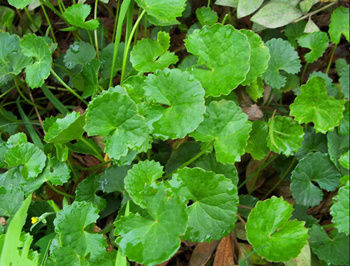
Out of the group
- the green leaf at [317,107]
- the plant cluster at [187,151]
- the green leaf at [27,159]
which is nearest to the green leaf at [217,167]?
the plant cluster at [187,151]

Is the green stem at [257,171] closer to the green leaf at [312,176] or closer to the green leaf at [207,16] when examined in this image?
the green leaf at [312,176]

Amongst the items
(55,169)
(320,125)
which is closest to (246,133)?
(320,125)

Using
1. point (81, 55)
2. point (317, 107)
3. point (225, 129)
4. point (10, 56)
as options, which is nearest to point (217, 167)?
point (225, 129)

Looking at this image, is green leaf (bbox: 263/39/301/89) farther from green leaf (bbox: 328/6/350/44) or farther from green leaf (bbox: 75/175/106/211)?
green leaf (bbox: 75/175/106/211)

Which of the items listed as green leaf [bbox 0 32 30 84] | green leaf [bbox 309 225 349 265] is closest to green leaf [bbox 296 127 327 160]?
green leaf [bbox 309 225 349 265]

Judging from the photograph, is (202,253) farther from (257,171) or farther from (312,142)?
(312,142)

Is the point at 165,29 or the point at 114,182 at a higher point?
the point at 165,29

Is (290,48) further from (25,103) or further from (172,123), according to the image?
(25,103)
